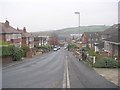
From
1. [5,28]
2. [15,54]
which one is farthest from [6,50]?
[5,28]

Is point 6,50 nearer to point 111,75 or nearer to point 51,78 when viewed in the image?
point 51,78

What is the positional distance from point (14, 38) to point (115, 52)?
35063 mm

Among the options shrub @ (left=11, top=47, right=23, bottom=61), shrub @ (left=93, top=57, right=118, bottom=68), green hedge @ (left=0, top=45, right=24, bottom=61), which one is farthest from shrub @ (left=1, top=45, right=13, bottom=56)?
shrub @ (left=93, top=57, right=118, bottom=68)

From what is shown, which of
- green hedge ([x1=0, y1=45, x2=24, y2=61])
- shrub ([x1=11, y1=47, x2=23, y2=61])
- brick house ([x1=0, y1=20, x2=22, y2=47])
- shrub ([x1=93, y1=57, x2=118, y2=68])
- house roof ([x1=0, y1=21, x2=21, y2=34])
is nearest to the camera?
shrub ([x1=93, y1=57, x2=118, y2=68])

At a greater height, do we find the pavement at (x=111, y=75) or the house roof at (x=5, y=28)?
the house roof at (x=5, y=28)

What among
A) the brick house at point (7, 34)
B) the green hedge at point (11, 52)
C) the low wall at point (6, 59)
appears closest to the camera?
the low wall at point (6, 59)

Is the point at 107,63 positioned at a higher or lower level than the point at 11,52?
lower

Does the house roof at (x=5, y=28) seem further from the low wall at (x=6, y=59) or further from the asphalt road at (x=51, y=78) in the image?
the asphalt road at (x=51, y=78)

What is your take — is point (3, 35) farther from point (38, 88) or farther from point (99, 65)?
point (38, 88)

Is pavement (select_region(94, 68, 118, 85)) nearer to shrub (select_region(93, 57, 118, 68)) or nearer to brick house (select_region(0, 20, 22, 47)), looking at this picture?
shrub (select_region(93, 57, 118, 68))

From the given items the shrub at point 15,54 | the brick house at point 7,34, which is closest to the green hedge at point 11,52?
the shrub at point 15,54

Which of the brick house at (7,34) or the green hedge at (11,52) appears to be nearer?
the green hedge at (11,52)

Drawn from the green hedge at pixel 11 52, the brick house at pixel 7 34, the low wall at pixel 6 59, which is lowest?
the low wall at pixel 6 59

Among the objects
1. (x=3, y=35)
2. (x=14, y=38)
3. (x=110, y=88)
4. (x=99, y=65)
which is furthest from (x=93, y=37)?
(x=110, y=88)
